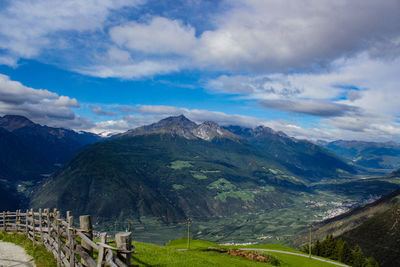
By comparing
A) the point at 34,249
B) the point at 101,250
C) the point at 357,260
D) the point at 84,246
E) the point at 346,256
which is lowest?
the point at 357,260

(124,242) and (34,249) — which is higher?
(124,242)

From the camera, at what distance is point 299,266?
5325cm

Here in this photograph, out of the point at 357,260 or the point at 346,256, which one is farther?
the point at 346,256

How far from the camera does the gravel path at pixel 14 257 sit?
75.4ft

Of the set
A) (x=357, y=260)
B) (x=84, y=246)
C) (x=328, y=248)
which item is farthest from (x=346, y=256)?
(x=84, y=246)

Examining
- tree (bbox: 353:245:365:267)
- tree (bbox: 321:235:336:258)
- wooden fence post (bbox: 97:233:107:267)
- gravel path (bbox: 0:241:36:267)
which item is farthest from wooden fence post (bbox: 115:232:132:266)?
tree (bbox: 353:245:365:267)

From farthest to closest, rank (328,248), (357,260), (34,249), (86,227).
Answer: (328,248), (357,260), (34,249), (86,227)

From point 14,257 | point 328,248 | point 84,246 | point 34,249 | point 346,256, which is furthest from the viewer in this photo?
point 328,248

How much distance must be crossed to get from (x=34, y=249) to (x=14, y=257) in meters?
2.36

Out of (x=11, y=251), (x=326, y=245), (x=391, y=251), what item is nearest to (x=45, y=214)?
(x=11, y=251)

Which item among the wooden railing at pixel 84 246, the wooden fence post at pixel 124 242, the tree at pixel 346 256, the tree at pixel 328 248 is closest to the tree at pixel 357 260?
the tree at pixel 346 256

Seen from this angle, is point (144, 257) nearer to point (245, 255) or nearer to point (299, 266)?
point (245, 255)

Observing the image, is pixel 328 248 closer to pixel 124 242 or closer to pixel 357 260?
pixel 357 260

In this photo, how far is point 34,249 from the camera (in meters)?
27.5
